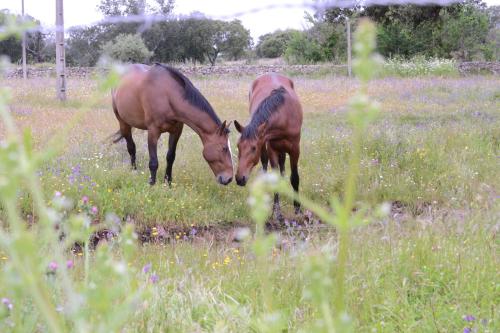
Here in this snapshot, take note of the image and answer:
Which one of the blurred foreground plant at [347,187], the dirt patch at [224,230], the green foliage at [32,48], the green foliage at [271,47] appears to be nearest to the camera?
the blurred foreground plant at [347,187]

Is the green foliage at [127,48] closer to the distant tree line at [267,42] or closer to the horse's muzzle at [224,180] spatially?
the distant tree line at [267,42]

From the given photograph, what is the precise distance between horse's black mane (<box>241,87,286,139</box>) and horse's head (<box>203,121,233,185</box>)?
68 cm

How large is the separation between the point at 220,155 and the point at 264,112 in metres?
0.94

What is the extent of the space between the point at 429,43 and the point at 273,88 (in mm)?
29003

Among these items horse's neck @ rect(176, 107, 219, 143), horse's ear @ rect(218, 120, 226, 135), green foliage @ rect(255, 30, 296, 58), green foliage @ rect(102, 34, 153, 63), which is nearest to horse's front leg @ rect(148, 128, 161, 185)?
horse's neck @ rect(176, 107, 219, 143)

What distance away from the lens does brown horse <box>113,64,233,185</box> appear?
23.4ft

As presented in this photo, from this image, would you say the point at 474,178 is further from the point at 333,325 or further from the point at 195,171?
the point at 333,325

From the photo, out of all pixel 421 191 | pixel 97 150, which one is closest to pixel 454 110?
pixel 421 191

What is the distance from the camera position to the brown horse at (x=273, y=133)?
20.7 feet

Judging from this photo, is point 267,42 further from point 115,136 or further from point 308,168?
point 308,168

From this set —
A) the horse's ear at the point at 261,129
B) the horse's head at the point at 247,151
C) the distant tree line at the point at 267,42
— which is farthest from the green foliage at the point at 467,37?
the horse's head at the point at 247,151

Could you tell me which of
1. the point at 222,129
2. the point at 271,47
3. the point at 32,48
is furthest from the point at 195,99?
the point at 271,47

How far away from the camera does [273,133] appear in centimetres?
668

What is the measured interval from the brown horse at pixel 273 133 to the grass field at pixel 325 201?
0.59 m
